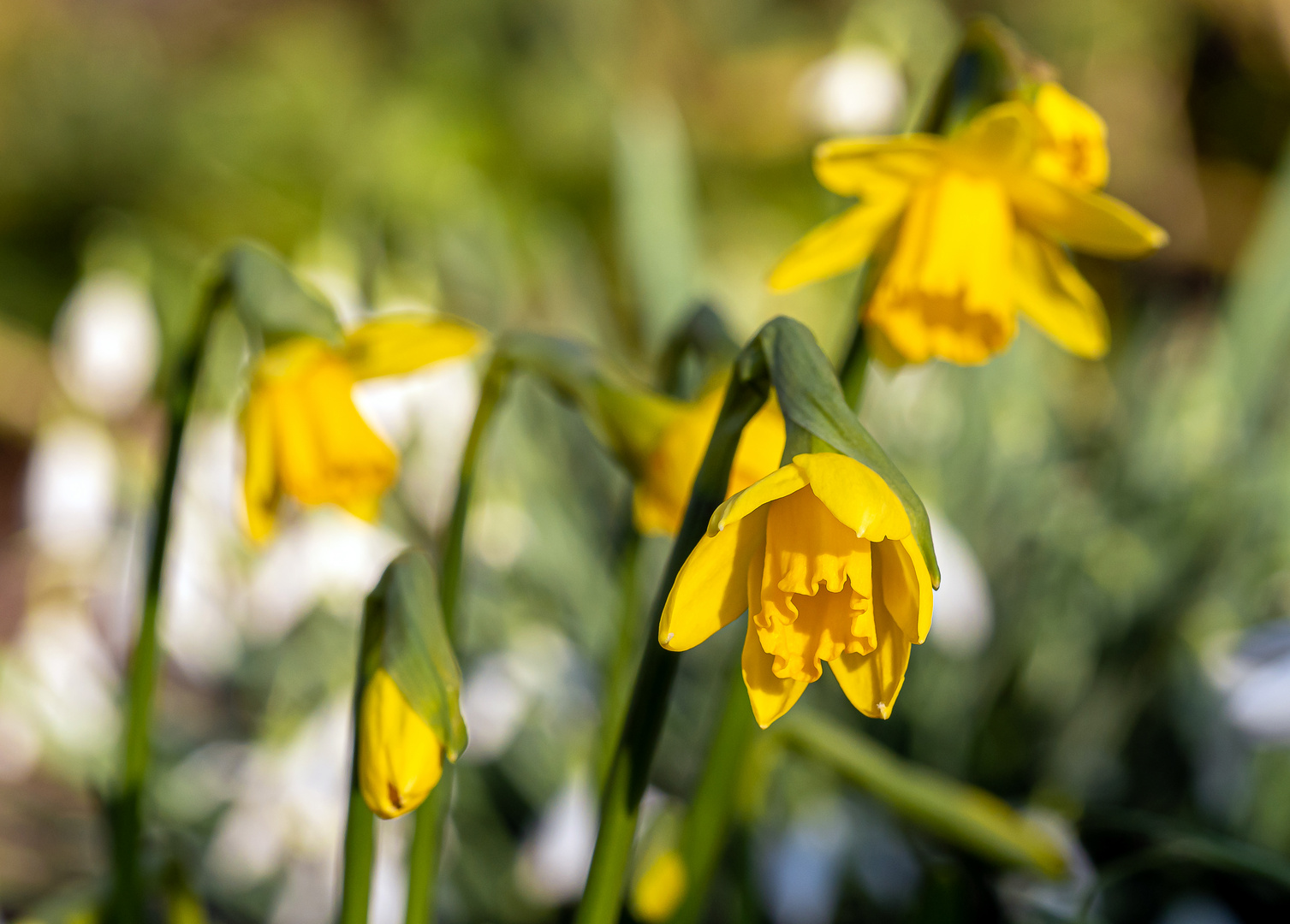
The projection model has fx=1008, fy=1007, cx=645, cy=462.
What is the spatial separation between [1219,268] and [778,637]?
2739 millimetres

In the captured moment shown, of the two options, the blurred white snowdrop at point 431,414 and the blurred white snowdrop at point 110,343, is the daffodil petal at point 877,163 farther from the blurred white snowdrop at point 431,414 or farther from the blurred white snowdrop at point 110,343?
the blurred white snowdrop at point 110,343

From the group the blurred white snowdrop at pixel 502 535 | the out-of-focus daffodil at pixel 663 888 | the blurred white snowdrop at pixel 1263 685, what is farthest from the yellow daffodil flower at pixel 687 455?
the blurred white snowdrop at pixel 502 535

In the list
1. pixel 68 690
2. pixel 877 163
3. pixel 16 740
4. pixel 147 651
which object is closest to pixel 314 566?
pixel 68 690

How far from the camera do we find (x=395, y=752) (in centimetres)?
41

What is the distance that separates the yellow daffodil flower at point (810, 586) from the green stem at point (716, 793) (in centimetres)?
11

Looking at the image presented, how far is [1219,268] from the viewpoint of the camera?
8.63ft

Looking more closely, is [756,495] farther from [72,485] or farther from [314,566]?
[72,485]

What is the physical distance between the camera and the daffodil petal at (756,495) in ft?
1.11

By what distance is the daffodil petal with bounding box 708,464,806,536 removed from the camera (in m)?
0.34

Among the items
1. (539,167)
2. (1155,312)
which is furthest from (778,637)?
(539,167)

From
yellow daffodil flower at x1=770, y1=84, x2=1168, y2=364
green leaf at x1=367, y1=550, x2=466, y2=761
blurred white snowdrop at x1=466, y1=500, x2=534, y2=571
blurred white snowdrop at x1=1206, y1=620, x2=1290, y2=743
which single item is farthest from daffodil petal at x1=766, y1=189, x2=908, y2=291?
blurred white snowdrop at x1=466, y1=500, x2=534, y2=571

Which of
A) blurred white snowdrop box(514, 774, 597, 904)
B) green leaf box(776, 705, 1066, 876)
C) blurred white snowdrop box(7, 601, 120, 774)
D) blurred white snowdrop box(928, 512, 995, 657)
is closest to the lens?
green leaf box(776, 705, 1066, 876)

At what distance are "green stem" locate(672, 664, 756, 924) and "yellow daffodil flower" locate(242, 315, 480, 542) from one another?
A: 0.22 meters

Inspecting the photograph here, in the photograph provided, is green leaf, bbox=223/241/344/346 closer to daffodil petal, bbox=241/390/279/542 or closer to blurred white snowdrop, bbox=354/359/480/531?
daffodil petal, bbox=241/390/279/542
